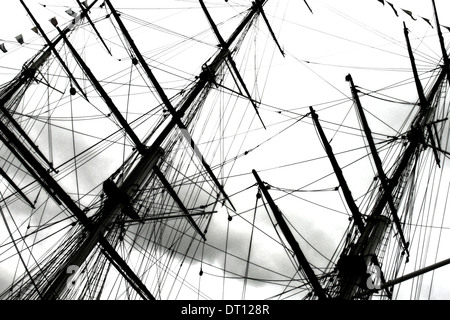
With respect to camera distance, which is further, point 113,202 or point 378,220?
point 113,202

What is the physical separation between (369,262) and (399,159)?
13.8ft

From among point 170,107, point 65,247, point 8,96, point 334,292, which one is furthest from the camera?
point 8,96

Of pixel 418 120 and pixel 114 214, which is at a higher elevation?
pixel 418 120

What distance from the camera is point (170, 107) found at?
48.6 feet

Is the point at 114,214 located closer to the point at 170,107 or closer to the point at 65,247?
the point at 65,247

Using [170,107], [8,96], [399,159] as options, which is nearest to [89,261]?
[170,107]

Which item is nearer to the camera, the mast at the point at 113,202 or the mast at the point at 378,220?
the mast at the point at 378,220

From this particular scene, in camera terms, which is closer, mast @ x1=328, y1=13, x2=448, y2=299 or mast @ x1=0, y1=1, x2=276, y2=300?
mast @ x1=328, y1=13, x2=448, y2=299
